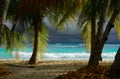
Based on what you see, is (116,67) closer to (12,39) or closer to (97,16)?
(97,16)

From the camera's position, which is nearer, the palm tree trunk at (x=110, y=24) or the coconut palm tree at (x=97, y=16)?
the palm tree trunk at (x=110, y=24)

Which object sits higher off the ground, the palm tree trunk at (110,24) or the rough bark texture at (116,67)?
the palm tree trunk at (110,24)

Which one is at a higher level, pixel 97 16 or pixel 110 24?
pixel 97 16

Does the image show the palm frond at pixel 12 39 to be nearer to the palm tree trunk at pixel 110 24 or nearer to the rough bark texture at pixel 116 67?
the palm tree trunk at pixel 110 24

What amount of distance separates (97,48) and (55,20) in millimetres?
5902

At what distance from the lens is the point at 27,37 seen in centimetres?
1767

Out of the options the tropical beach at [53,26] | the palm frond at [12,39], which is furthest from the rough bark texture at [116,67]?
the palm frond at [12,39]

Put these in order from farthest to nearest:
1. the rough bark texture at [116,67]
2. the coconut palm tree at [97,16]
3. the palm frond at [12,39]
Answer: the palm frond at [12,39], the coconut palm tree at [97,16], the rough bark texture at [116,67]

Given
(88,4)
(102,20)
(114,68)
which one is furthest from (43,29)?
(114,68)

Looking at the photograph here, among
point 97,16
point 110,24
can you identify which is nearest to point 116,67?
point 110,24

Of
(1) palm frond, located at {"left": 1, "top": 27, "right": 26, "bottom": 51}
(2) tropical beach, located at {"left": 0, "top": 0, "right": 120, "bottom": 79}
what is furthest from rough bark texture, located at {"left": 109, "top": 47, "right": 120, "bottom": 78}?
(1) palm frond, located at {"left": 1, "top": 27, "right": 26, "bottom": 51}

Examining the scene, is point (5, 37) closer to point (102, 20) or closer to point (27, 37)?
point (27, 37)

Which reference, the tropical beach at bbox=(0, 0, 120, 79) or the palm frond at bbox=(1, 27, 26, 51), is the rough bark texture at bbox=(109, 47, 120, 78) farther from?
the palm frond at bbox=(1, 27, 26, 51)

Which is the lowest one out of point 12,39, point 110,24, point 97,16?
point 110,24
